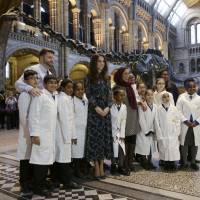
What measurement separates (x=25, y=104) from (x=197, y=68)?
39.0m

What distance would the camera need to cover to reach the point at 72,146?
4570mm

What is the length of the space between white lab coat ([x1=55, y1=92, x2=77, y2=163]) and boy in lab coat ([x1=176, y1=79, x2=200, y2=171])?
6.84 ft

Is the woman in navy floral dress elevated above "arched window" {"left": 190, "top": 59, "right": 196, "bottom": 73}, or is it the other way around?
"arched window" {"left": 190, "top": 59, "right": 196, "bottom": 73}

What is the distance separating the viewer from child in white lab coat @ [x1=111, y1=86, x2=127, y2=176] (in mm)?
4793

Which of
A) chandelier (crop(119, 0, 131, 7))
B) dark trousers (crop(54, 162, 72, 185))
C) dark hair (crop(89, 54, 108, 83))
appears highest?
chandelier (crop(119, 0, 131, 7))

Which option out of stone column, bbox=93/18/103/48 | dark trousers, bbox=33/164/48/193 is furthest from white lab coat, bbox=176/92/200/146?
stone column, bbox=93/18/103/48

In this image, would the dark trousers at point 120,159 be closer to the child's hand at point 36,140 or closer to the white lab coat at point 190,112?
the white lab coat at point 190,112

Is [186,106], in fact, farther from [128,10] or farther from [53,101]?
[128,10]

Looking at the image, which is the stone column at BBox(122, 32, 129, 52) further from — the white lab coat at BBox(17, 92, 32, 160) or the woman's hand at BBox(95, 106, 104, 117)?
the white lab coat at BBox(17, 92, 32, 160)

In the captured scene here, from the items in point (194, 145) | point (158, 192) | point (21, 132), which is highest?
point (21, 132)

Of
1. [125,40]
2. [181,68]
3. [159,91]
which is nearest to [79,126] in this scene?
[159,91]

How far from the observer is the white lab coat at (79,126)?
4.56 metres

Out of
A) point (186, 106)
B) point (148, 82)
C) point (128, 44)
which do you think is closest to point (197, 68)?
point (128, 44)

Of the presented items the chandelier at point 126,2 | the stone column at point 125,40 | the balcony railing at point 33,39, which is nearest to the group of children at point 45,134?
the balcony railing at point 33,39
